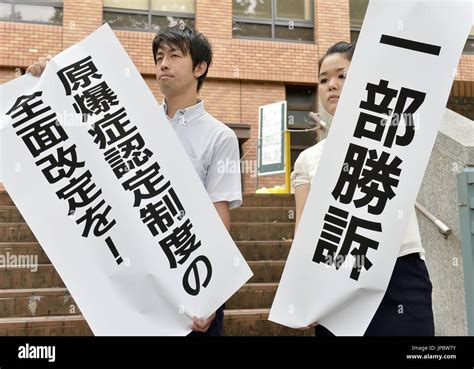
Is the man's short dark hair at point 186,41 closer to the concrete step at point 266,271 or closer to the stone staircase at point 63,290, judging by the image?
the stone staircase at point 63,290

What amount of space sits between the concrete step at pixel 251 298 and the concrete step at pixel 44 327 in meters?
0.90

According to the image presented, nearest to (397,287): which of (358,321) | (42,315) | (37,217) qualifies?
(358,321)

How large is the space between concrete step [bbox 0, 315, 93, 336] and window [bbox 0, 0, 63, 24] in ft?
5.19

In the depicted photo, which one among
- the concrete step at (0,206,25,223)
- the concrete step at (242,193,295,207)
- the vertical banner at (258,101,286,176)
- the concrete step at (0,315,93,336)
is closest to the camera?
the concrete step at (0,315,93,336)

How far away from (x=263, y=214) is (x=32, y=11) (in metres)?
2.44

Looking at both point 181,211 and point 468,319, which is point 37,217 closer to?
point 181,211

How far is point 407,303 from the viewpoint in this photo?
170 cm

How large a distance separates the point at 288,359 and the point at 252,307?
1134 millimetres

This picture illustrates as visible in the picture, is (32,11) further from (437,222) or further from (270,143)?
(270,143)

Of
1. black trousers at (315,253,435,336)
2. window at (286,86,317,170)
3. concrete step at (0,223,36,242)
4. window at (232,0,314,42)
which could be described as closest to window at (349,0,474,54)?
window at (232,0,314,42)

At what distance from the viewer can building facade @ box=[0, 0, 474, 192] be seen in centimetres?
263

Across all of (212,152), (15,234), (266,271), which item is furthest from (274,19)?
(15,234)

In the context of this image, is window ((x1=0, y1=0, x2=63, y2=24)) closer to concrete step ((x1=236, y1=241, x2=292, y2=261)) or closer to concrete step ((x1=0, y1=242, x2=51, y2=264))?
concrete step ((x1=0, y1=242, x2=51, y2=264))

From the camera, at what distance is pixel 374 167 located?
180cm
